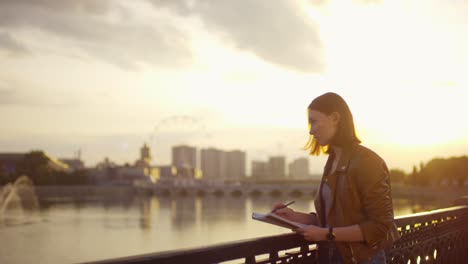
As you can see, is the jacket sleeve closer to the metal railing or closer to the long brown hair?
the long brown hair

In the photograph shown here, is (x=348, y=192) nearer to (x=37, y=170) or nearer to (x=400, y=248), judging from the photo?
(x=400, y=248)

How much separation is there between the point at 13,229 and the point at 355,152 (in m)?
77.1

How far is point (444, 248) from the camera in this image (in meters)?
8.67

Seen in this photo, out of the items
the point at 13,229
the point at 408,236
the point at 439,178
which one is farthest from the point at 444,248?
the point at 439,178

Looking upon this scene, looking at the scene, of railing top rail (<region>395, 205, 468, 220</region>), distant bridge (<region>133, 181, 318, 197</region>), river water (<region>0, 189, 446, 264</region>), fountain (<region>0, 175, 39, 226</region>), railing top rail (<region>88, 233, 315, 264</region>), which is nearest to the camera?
railing top rail (<region>88, 233, 315, 264</region>)

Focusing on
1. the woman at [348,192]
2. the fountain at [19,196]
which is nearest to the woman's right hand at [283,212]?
the woman at [348,192]

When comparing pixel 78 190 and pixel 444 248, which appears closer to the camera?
pixel 444 248

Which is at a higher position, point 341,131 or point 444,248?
point 341,131

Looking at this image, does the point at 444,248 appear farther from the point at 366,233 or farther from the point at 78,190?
the point at 78,190

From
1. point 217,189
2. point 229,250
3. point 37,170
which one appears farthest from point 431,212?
point 217,189

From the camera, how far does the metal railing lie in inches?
153

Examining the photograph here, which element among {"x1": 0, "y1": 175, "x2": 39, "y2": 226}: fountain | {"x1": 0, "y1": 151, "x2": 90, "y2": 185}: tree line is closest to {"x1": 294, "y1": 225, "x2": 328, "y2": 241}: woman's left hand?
{"x1": 0, "y1": 175, "x2": 39, "y2": 226}: fountain

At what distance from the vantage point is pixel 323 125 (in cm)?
435

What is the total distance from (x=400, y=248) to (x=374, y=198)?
3.01 meters
